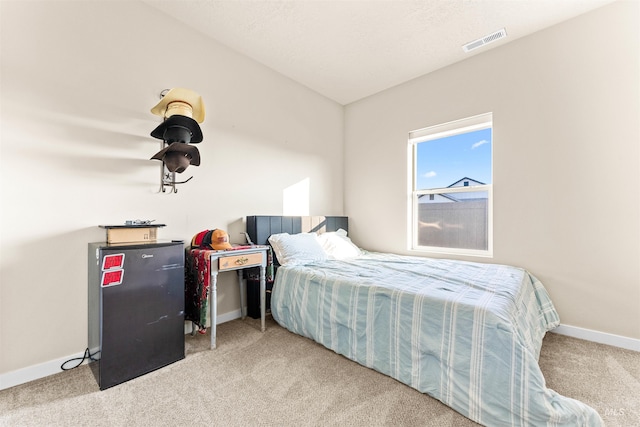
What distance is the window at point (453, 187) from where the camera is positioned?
2.89 metres

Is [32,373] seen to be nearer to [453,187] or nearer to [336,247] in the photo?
[336,247]

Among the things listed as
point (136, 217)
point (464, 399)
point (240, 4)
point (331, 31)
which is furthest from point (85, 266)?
point (331, 31)

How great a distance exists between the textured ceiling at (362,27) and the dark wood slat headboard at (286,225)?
1.76m

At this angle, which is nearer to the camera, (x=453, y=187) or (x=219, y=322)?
(x=219, y=322)

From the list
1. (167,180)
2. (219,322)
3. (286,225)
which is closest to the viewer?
(167,180)

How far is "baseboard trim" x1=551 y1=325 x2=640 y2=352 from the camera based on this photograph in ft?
6.80

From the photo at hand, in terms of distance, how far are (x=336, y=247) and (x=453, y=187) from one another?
60.8 inches

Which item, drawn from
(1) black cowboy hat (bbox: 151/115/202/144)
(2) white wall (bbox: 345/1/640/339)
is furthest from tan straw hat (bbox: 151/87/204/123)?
(2) white wall (bbox: 345/1/640/339)

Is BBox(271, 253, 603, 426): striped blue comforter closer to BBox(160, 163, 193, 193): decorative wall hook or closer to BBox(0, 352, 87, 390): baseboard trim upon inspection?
BBox(160, 163, 193, 193): decorative wall hook

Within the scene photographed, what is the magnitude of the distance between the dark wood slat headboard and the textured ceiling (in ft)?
5.78

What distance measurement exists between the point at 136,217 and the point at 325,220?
2.13 metres

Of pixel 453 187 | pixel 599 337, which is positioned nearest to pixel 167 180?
pixel 453 187

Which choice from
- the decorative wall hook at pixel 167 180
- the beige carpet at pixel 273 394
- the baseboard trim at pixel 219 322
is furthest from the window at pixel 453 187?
the decorative wall hook at pixel 167 180

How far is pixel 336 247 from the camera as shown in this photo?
3.12 m
